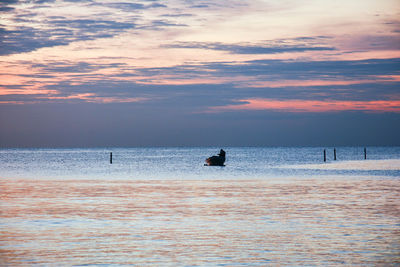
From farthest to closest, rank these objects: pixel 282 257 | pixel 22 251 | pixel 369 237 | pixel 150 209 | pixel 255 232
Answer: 1. pixel 150 209
2. pixel 255 232
3. pixel 369 237
4. pixel 22 251
5. pixel 282 257

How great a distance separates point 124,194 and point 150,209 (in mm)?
9953

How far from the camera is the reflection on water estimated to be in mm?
15547

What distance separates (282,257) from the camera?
15430 mm

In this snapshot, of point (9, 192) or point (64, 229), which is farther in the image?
point (9, 192)

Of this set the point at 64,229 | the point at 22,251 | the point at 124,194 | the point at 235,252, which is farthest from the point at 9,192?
the point at 235,252

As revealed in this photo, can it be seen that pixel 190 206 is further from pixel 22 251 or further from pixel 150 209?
pixel 22 251

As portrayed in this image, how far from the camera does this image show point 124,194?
3684cm

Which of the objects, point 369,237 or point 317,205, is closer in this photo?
point 369,237

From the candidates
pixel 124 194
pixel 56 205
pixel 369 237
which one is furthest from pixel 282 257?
pixel 124 194

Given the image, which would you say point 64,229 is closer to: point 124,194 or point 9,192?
point 124,194

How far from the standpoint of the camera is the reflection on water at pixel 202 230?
612 inches

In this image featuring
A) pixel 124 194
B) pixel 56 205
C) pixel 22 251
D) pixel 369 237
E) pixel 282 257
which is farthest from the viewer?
pixel 124 194

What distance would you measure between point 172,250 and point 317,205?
13.6 m

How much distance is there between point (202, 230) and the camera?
20.3 meters
